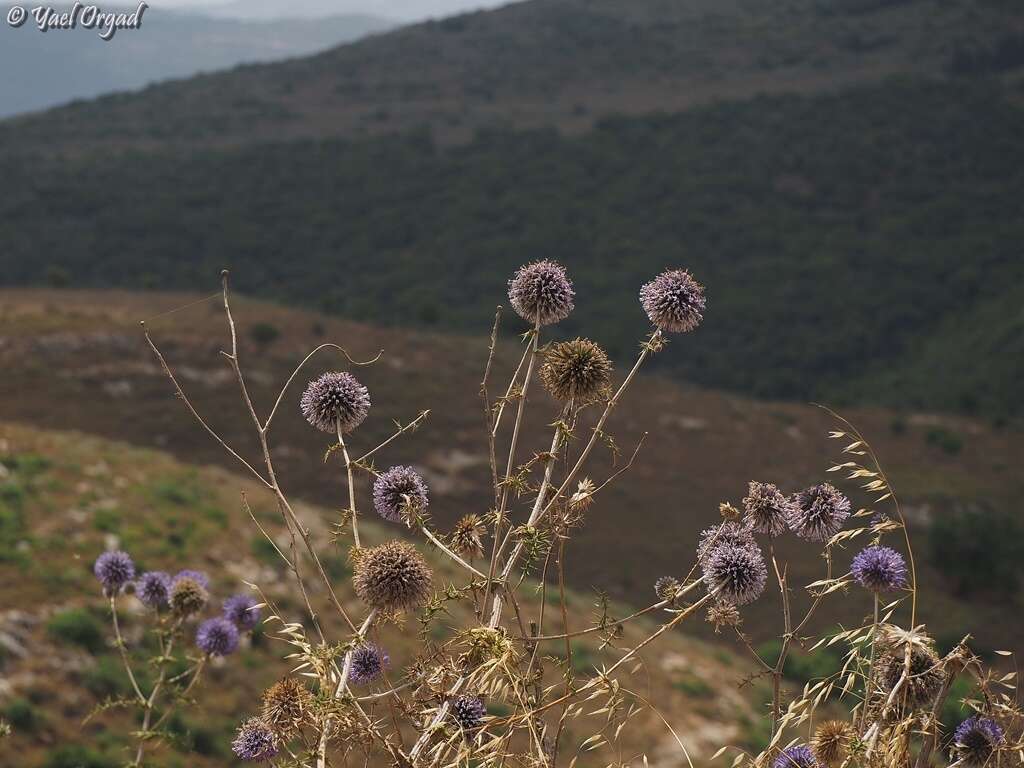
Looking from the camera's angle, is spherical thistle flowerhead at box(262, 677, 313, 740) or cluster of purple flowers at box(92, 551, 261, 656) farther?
cluster of purple flowers at box(92, 551, 261, 656)

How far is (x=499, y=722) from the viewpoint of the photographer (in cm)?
193

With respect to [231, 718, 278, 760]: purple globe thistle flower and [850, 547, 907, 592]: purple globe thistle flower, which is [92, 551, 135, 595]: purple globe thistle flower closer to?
[231, 718, 278, 760]: purple globe thistle flower

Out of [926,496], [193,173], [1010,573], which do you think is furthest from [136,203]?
[1010,573]

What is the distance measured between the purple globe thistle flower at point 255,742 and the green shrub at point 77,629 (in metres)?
11.4

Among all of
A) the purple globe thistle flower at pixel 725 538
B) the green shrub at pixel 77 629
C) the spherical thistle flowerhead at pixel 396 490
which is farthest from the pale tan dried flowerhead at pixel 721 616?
the green shrub at pixel 77 629

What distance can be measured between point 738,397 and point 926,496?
11.6 m

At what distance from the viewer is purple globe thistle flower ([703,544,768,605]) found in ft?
8.88

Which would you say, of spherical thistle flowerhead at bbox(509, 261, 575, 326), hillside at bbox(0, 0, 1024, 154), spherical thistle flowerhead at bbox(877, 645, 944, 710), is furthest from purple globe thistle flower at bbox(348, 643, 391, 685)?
hillside at bbox(0, 0, 1024, 154)

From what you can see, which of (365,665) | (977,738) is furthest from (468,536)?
(977,738)

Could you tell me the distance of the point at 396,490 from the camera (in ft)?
9.50

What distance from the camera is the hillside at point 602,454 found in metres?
30.4

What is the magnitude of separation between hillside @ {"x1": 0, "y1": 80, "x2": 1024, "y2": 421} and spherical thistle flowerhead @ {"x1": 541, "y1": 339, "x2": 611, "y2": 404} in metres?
43.2

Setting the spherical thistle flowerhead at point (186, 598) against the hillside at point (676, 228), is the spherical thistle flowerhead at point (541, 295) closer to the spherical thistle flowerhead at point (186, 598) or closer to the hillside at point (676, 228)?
the spherical thistle flowerhead at point (186, 598)

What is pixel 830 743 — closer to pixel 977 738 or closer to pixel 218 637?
pixel 977 738
